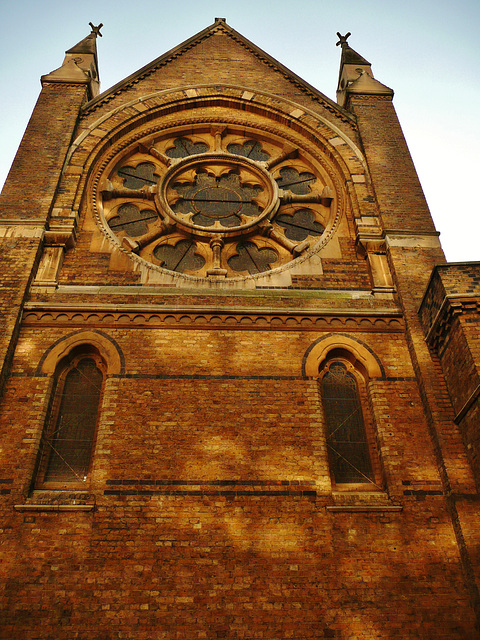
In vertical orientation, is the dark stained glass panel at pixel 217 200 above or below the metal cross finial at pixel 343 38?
below

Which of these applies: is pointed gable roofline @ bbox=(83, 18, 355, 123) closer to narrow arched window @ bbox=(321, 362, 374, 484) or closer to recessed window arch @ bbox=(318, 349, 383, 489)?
recessed window arch @ bbox=(318, 349, 383, 489)

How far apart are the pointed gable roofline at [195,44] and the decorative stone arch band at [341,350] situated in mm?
6056

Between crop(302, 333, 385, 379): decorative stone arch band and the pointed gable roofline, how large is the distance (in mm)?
6056

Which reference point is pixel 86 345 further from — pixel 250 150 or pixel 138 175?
pixel 250 150

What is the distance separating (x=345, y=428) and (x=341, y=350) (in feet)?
3.95

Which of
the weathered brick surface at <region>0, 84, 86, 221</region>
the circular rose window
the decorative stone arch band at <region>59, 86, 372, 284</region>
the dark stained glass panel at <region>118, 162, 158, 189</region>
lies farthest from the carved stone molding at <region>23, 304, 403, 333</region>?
the dark stained glass panel at <region>118, 162, 158, 189</region>

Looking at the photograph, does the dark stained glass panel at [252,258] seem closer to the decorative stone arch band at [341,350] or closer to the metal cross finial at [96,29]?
the decorative stone arch band at [341,350]

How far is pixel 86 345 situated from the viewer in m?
8.57

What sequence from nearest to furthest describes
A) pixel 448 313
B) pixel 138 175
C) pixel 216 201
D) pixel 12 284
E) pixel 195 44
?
pixel 448 313, pixel 12 284, pixel 216 201, pixel 138 175, pixel 195 44

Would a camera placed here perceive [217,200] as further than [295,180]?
No

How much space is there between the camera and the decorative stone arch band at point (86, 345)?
823 cm

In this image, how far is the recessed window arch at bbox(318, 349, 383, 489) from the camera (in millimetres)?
7758

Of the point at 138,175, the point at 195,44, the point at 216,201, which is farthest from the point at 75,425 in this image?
the point at 195,44

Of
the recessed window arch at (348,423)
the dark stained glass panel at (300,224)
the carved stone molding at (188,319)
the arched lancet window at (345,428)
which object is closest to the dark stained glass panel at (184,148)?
the dark stained glass panel at (300,224)
